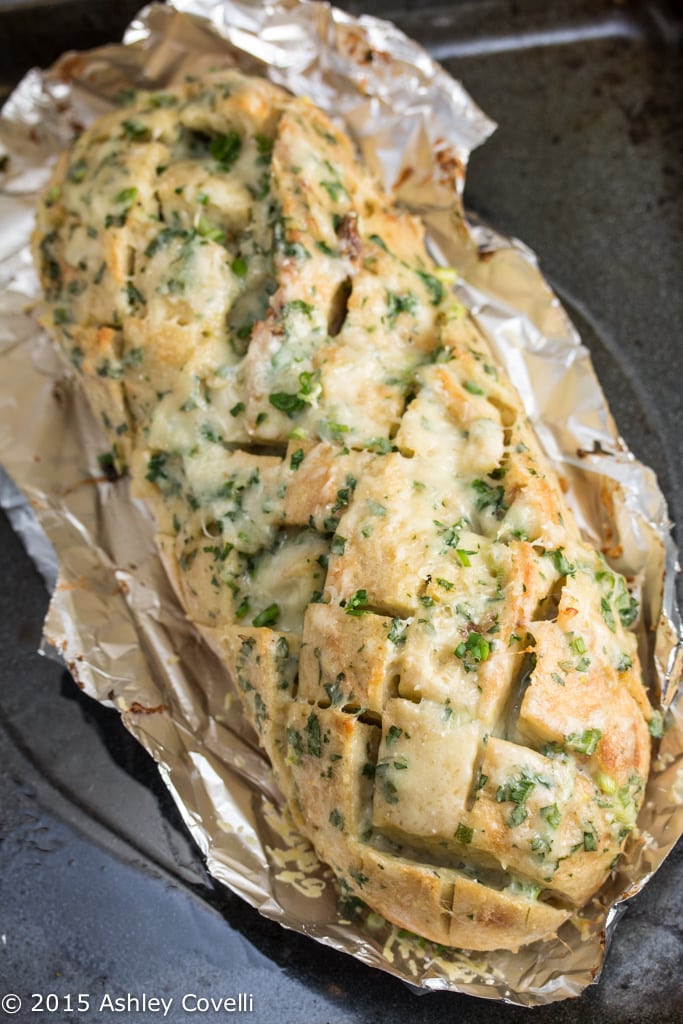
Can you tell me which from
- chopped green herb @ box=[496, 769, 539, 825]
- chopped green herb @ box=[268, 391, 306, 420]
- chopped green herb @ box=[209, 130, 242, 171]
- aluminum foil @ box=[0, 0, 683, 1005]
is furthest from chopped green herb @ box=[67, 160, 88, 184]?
chopped green herb @ box=[496, 769, 539, 825]

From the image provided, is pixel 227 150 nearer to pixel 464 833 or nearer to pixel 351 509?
pixel 351 509

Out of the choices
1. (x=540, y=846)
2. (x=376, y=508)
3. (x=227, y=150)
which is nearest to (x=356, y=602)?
(x=376, y=508)

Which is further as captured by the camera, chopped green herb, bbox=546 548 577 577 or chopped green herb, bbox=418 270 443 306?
chopped green herb, bbox=418 270 443 306

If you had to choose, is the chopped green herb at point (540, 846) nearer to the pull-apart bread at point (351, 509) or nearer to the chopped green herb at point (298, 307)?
the pull-apart bread at point (351, 509)

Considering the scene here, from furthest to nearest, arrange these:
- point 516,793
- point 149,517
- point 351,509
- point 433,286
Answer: point 149,517, point 433,286, point 351,509, point 516,793

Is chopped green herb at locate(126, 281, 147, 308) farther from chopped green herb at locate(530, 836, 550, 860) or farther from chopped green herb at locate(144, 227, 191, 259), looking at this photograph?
chopped green herb at locate(530, 836, 550, 860)

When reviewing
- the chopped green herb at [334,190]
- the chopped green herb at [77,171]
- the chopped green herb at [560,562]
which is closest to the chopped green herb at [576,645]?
the chopped green herb at [560,562]
